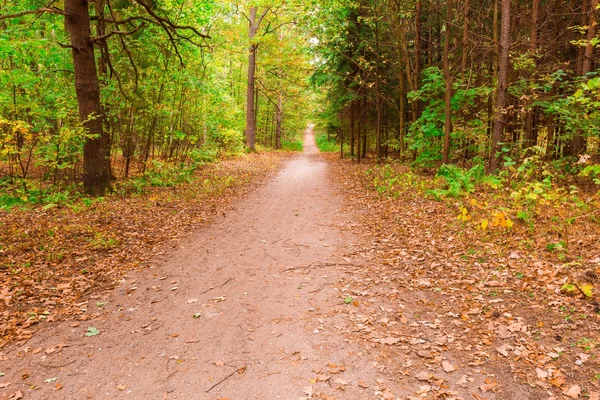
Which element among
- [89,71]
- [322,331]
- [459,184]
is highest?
[89,71]

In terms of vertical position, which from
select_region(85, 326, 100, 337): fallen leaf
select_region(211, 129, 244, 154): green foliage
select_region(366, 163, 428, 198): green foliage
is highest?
select_region(211, 129, 244, 154): green foliage

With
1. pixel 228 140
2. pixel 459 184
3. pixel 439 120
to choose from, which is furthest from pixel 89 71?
pixel 228 140

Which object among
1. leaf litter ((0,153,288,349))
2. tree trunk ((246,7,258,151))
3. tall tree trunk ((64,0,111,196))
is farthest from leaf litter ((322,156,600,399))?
tree trunk ((246,7,258,151))

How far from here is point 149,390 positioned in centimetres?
362

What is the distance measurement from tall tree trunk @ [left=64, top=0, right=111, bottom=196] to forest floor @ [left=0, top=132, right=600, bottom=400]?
4.88m

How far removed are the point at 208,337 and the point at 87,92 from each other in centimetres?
839

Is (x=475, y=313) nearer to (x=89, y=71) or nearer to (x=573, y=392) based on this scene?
(x=573, y=392)

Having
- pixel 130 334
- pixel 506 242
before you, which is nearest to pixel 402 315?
pixel 506 242

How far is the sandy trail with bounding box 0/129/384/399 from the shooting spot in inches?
145

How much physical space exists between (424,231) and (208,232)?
16.2 feet

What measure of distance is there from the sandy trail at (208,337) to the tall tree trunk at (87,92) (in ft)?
16.1

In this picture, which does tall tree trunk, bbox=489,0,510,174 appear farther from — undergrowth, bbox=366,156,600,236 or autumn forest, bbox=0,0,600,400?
undergrowth, bbox=366,156,600,236

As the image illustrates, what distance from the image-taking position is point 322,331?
14.7 ft

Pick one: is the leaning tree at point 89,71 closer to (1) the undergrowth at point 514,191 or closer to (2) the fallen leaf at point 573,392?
(1) the undergrowth at point 514,191
